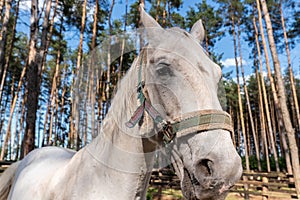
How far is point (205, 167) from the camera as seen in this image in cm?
114

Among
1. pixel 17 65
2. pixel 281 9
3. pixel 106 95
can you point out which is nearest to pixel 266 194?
pixel 106 95

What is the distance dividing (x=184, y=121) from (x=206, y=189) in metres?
0.33

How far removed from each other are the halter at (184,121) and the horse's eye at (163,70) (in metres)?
0.14

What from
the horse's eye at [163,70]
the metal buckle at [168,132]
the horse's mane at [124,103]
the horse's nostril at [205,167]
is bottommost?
the horse's nostril at [205,167]

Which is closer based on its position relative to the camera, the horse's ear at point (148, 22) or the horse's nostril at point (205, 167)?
the horse's nostril at point (205, 167)

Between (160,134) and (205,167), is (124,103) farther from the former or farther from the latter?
(205,167)

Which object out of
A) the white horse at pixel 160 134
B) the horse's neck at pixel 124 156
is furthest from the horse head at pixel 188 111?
the horse's neck at pixel 124 156

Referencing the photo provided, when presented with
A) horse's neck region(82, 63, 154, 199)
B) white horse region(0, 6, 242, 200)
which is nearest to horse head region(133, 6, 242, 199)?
white horse region(0, 6, 242, 200)

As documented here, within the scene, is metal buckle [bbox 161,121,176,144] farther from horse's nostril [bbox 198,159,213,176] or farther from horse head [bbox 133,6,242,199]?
horse's nostril [bbox 198,159,213,176]

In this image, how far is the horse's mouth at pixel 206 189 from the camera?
1.09 metres

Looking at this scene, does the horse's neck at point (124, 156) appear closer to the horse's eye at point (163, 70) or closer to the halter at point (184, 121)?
the halter at point (184, 121)

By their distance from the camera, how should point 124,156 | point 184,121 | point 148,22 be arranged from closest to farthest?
point 184,121, point 124,156, point 148,22

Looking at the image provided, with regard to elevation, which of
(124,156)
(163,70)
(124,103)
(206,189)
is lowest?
(206,189)

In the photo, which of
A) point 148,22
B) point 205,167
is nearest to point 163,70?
point 148,22
